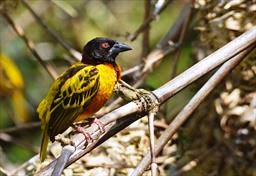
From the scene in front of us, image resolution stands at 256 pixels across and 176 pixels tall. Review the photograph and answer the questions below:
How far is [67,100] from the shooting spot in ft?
9.10

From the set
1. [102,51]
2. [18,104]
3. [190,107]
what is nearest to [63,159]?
[190,107]

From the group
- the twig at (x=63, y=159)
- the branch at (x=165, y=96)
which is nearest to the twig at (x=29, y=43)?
the branch at (x=165, y=96)

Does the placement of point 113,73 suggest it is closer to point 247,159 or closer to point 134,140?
point 134,140

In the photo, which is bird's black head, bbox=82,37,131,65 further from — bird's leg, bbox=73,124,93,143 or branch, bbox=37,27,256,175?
branch, bbox=37,27,256,175

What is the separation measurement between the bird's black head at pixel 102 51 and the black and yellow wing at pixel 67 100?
0.16 meters

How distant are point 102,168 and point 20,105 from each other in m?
1.31

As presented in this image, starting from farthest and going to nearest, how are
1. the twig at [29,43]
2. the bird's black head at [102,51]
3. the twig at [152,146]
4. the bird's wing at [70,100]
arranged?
1. the twig at [29,43]
2. the bird's black head at [102,51]
3. the bird's wing at [70,100]
4. the twig at [152,146]

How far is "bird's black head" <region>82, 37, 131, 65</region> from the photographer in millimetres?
2971

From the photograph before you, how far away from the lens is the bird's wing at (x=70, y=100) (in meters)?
2.76

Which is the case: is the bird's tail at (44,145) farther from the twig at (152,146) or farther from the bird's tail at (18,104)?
the bird's tail at (18,104)

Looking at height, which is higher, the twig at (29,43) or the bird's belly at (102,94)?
the twig at (29,43)

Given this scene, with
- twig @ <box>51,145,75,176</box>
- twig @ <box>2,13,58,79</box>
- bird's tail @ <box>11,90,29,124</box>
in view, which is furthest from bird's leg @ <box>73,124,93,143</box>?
bird's tail @ <box>11,90,29,124</box>

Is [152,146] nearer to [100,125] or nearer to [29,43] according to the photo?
[100,125]

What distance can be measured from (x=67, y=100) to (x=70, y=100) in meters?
0.01
